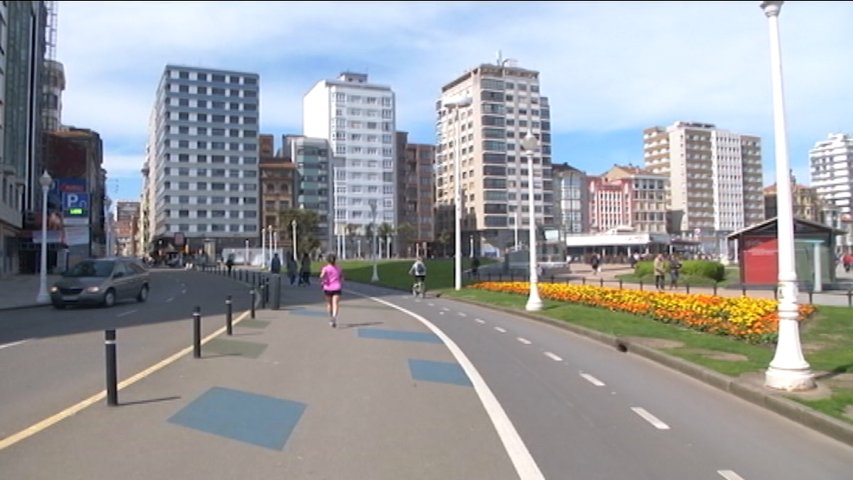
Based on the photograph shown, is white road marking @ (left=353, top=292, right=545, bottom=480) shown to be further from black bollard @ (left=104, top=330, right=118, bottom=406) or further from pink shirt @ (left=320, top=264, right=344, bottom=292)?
pink shirt @ (left=320, top=264, right=344, bottom=292)

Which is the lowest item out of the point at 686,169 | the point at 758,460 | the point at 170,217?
the point at 758,460

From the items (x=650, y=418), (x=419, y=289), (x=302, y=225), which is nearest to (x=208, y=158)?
(x=302, y=225)

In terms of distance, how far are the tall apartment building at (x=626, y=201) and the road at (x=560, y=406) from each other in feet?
522

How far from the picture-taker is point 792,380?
27.8 feet

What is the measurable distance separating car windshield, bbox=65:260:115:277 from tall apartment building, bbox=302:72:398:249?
4838 inches

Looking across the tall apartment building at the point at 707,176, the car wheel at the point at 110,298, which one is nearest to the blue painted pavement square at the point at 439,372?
the car wheel at the point at 110,298

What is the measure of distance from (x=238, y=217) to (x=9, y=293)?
348 feet

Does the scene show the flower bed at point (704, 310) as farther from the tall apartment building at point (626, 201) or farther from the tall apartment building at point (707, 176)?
the tall apartment building at point (707, 176)

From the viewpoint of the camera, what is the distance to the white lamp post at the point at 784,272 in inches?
335

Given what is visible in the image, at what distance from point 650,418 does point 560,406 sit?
3.36 feet

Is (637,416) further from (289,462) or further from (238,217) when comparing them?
(238,217)

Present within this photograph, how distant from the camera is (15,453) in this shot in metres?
6.05

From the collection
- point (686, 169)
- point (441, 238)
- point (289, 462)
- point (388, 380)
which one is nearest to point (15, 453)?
point (289, 462)

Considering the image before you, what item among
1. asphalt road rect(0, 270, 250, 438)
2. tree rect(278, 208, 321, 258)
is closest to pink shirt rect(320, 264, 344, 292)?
asphalt road rect(0, 270, 250, 438)
